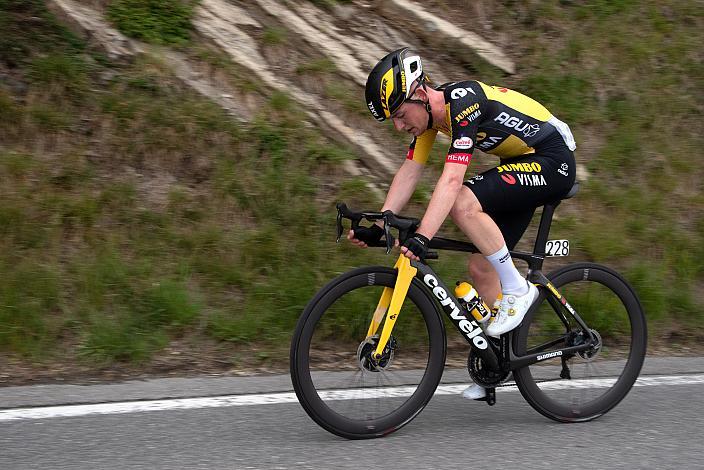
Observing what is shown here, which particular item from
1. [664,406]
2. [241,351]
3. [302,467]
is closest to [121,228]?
[241,351]

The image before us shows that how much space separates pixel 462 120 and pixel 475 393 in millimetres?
Result: 1431

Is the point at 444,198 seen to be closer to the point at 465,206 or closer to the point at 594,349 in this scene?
the point at 465,206

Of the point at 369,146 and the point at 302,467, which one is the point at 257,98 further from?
the point at 302,467

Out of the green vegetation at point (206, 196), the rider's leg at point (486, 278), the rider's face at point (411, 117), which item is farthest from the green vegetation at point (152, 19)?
the rider's leg at point (486, 278)

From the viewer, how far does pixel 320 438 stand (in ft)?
14.3

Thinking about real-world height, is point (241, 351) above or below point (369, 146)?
below

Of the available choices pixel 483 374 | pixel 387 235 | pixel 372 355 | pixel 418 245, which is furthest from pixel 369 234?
pixel 483 374

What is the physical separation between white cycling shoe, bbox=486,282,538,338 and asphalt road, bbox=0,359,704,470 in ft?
1.60

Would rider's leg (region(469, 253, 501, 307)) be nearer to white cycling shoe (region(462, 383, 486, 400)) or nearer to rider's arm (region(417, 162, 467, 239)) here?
white cycling shoe (region(462, 383, 486, 400))

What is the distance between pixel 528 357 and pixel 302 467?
1.34 m

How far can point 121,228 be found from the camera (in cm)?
652

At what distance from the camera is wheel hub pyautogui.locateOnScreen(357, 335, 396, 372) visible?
439 centimetres

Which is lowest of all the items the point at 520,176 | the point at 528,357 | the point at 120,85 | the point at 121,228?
the point at 121,228

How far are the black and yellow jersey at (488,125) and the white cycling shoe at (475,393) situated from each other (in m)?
1.21
